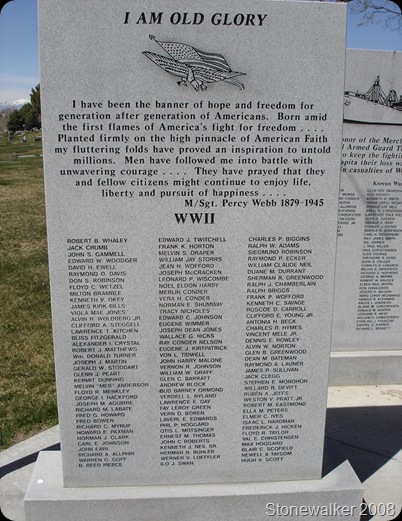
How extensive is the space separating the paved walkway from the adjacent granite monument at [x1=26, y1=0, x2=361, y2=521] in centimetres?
58

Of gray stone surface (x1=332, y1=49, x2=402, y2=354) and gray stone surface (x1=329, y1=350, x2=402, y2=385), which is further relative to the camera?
gray stone surface (x1=329, y1=350, x2=402, y2=385)

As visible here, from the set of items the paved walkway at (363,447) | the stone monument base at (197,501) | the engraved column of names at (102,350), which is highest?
the engraved column of names at (102,350)

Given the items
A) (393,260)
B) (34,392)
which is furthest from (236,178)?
(34,392)

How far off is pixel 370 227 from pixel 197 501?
3.69m

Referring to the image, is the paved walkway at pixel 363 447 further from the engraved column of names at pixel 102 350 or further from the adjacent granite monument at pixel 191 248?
the engraved column of names at pixel 102 350

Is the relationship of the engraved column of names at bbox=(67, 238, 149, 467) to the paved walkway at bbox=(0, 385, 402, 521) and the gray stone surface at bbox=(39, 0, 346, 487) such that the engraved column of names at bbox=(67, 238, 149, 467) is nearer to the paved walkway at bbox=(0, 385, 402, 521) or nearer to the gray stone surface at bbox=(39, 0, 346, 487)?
the gray stone surface at bbox=(39, 0, 346, 487)

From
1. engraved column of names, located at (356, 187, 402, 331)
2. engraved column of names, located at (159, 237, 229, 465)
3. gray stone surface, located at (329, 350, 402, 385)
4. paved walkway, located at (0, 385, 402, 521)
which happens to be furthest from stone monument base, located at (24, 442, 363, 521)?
engraved column of names, located at (356, 187, 402, 331)

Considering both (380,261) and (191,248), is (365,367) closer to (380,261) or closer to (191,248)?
(380,261)

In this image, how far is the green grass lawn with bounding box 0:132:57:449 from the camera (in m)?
5.52

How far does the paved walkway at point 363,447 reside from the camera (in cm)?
411

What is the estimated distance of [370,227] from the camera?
5.79 metres

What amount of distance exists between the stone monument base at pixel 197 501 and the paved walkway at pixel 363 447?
52 cm

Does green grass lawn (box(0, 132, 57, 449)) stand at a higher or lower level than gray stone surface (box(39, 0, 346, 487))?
lower

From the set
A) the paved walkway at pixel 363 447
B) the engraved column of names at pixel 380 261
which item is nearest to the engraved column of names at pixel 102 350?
the paved walkway at pixel 363 447
